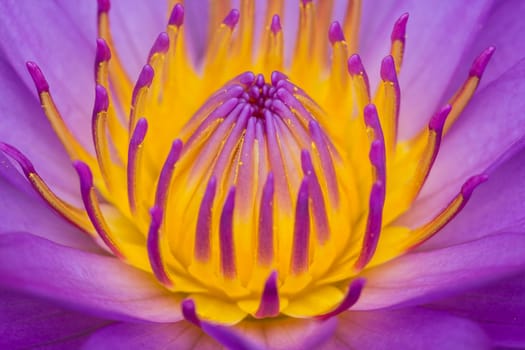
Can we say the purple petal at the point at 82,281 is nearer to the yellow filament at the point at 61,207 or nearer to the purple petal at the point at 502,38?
the yellow filament at the point at 61,207

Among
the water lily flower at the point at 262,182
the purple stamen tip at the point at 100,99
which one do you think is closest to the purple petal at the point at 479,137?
the water lily flower at the point at 262,182

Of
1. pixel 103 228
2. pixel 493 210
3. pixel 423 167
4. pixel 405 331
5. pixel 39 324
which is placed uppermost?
pixel 423 167

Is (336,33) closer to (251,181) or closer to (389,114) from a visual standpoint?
(389,114)

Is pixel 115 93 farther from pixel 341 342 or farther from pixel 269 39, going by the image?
pixel 341 342

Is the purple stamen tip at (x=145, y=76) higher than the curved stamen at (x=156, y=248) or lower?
higher

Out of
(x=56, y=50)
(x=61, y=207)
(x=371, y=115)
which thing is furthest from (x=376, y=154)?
(x=56, y=50)

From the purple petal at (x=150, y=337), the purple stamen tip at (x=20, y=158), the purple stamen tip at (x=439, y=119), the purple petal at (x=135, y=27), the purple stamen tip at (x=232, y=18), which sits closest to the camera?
the purple petal at (x=150, y=337)
